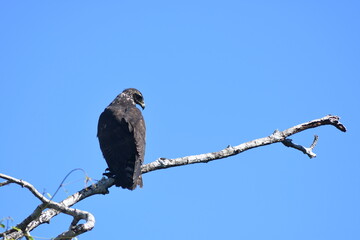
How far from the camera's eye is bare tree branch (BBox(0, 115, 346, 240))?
14.7 feet

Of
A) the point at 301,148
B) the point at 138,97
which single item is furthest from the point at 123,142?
Result: the point at 301,148

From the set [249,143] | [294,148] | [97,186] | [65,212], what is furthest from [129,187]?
[65,212]

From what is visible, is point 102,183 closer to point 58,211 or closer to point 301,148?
point 58,211

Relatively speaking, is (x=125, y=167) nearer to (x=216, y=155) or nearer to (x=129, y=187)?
(x=129, y=187)

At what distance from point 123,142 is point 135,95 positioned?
1.87 metres

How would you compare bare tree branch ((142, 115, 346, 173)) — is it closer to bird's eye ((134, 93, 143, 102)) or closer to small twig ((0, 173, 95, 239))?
small twig ((0, 173, 95, 239))

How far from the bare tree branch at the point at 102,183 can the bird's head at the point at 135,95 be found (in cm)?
265

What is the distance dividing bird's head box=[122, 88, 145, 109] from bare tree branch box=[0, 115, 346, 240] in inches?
104

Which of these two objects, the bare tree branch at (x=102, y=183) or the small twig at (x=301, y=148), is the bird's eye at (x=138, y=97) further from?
the small twig at (x=301, y=148)

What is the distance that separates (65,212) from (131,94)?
4.85 metres

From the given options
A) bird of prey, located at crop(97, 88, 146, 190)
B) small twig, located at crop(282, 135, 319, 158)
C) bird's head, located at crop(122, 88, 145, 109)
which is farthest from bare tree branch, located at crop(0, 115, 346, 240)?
bird's head, located at crop(122, 88, 145, 109)

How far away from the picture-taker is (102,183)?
251 inches

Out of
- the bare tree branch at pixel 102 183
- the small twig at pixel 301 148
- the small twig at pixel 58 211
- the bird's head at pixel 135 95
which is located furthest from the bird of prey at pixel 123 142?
the small twig at pixel 58 211

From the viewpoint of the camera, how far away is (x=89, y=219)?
4.28 metres
